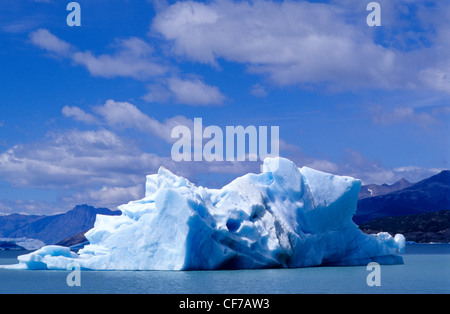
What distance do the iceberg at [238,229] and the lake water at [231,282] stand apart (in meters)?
0.61

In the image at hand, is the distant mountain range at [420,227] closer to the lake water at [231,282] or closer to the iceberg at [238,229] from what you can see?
the iceberg at [238,229]

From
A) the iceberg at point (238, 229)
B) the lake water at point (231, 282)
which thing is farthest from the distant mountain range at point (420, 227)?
the lake water at point (231, 282)

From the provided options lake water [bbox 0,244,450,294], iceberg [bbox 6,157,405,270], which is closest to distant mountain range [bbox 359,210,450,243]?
iceberg [bbox 6,157,405,270]

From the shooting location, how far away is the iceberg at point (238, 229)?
77.2 ft

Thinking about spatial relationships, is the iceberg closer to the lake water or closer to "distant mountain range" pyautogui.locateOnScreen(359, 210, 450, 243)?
the lake water

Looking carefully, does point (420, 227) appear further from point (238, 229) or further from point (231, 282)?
point (231, 282)

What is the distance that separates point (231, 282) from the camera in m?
20.7

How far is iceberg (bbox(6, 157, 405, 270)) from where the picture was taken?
23.5 meters

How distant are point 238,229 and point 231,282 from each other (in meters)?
3.51

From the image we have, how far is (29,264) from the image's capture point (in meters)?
26.7

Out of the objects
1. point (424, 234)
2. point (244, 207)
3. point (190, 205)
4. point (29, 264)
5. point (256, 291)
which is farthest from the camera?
point (424, 234)
